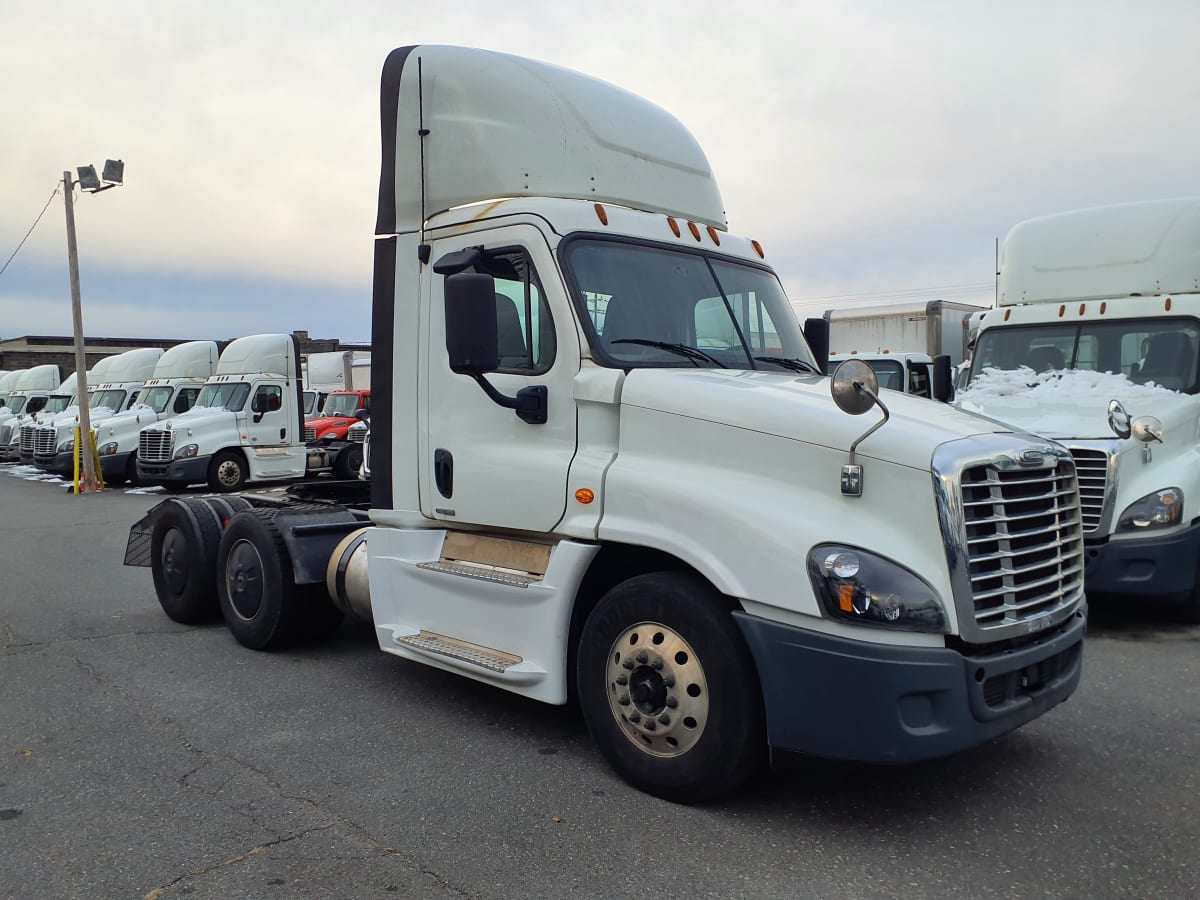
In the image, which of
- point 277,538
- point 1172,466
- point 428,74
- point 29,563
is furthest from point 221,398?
point 1172,466

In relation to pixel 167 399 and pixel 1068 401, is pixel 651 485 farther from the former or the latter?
pixel 167 399

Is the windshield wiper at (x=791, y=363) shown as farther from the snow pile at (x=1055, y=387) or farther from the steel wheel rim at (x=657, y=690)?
the snow pile at (x=1055, y=387)

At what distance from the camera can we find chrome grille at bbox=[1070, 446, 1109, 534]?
22.5ft

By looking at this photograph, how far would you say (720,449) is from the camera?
4004 mm

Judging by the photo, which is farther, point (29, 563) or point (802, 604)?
point (29, 563)

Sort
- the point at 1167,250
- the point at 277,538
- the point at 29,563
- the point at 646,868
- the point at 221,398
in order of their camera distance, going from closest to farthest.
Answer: the point at 646,868, the point at 277,538, the point at 1167,250, the point at 29,563, the point at 221,398

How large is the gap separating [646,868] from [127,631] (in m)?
5.28

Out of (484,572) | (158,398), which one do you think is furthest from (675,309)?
(158,398)

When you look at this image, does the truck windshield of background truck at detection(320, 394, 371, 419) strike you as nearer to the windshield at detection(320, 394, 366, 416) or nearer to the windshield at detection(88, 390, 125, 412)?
the windshield at detection(320, 394, 366, 416)

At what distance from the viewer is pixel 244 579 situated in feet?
21.6

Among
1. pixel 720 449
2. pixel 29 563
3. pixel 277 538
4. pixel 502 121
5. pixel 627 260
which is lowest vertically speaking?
pixel 29 563

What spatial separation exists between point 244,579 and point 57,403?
2608cm

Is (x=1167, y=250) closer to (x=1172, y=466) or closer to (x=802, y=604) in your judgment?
(x=1172, y=466)

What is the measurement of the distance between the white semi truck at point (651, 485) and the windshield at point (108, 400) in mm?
20166
